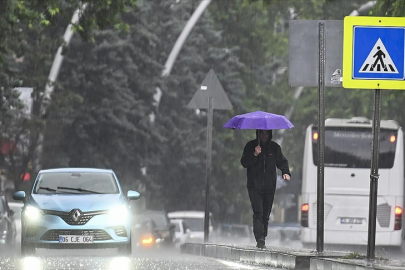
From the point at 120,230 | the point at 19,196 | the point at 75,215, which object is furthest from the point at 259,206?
the point at 19,196

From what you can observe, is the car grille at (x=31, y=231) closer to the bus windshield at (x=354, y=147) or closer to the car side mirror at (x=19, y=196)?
the car side mirror at (x=19, y=196)

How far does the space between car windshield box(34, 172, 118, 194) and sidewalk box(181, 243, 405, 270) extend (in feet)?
6.41

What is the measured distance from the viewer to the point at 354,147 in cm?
2684

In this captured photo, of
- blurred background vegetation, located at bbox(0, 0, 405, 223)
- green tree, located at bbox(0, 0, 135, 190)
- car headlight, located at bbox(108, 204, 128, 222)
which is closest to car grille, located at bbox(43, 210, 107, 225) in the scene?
car headlight, located at bbox(108, 204, 128, 222)

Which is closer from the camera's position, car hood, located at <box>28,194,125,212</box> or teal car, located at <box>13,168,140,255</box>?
teal car, located at <box>13,168,140,255</box>

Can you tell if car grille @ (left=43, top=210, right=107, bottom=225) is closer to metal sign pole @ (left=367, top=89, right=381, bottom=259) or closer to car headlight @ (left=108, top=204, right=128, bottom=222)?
car headlight @ (left=108, top=204, right=128, bottom=222)

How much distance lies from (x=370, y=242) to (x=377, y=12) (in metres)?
10.7

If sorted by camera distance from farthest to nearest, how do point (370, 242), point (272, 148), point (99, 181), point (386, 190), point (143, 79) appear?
point (143, 79) < point (386, 190) < point (99, 181) < point (272, 148) < point (370, 242)

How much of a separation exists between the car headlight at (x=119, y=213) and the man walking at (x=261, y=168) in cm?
218

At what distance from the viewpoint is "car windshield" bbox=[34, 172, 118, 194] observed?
19922 millimetres

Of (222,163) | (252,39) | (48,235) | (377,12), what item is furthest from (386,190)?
(252,39)

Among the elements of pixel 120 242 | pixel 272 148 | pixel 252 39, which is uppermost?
pixel 252 39

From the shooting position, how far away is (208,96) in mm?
23266

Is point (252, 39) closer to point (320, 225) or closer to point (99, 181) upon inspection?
point (99, 181)
